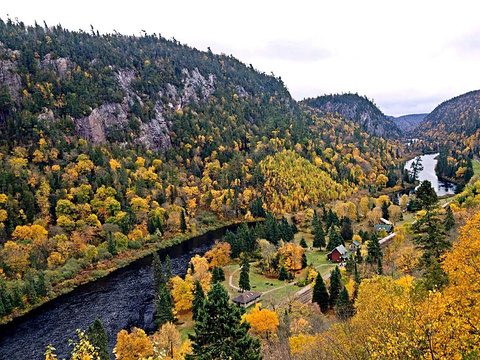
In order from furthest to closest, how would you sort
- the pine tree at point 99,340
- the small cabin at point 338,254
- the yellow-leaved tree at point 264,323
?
1. the small cabin at point 338,254
2. the yellow-leaved tree at point 264,323
3. the pine tree at point 99,340

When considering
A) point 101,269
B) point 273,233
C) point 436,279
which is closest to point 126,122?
point 101,269

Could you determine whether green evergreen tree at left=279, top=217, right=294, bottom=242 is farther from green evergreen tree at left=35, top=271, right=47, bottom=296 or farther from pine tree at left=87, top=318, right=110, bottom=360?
green evergreen tree at left=35, top=271, right=47, bottom=296

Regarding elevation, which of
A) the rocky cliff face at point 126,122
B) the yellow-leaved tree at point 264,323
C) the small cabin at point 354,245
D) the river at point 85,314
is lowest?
the small cabin at point 354,245

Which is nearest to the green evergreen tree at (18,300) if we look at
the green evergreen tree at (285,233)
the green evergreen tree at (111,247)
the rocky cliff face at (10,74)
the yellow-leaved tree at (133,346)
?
the green evergreen tree at (111,247)

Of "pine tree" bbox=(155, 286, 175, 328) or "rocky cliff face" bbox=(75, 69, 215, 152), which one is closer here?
"pine tree" bbox=(155, 286, 175, 328)

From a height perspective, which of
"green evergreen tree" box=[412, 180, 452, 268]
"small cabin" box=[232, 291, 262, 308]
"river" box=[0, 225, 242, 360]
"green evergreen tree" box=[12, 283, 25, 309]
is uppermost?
"green evergreen tree" box=[412, 180, 452, 268]

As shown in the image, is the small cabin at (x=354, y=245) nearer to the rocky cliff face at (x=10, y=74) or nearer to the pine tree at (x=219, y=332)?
the pine tree at (x=219, y=332)

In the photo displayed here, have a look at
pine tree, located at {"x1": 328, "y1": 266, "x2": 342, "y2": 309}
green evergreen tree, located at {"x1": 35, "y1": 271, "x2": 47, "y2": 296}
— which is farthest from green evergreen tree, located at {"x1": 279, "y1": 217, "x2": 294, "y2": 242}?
green evergreen tree, located at {"x1": 35, "y1": 271, "x2": 47, "y2": 296}

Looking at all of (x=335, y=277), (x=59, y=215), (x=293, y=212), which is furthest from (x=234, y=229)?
(x=335, y=277)
